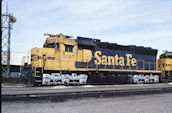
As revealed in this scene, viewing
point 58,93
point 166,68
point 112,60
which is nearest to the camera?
point 58,93

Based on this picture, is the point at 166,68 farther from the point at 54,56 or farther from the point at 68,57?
the point at 54,56

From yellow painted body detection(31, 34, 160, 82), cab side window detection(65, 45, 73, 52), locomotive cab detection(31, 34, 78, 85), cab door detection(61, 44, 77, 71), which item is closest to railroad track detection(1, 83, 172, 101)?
locomotive cab detection(31, 34, 78, 85)

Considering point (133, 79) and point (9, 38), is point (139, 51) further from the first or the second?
point (9, 38)

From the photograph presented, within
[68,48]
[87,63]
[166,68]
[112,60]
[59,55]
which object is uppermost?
[68,48]

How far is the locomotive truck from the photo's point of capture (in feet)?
46.8

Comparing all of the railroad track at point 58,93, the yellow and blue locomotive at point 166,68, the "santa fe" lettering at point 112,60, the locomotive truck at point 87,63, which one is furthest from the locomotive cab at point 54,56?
the yellow and blue locomotive at point 166,68

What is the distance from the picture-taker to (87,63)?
16.3 metres

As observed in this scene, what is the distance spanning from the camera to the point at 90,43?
16.8m

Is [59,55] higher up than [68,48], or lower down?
lower down

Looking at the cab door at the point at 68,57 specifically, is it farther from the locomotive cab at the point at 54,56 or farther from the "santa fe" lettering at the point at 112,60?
the "santa fe" lettering at the point at 112,60

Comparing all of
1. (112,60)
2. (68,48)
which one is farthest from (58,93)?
(112,60)

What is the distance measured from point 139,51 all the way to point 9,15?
19.0m

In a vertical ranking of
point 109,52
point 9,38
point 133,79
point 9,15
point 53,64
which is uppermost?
point 9,15

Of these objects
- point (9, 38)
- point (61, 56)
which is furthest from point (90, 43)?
point (9, 38)
